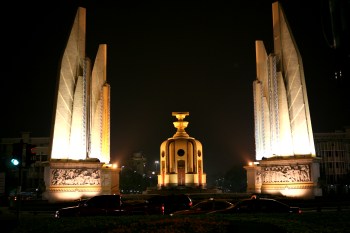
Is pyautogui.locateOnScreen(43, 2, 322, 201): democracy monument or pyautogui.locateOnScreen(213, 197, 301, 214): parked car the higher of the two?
pyautogui.locateOnScreen(43, 2, 322, 201): democracy monument

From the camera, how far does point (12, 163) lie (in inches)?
559

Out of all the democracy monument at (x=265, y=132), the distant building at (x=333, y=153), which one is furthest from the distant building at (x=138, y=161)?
the democracy monument at (x=265, y=132)

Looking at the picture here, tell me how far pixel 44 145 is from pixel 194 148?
1374 inches

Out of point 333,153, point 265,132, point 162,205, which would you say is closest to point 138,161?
point 333,153

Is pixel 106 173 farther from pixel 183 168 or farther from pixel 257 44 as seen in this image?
pixel 257 44

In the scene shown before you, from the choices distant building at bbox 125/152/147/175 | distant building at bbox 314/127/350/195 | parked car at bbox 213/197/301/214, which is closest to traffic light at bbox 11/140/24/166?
parked car at bbox 213/197/301/214

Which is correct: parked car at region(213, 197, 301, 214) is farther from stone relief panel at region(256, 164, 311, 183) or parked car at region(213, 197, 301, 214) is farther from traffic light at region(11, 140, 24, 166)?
stone relief panel at region(256, 164, 311, 183)

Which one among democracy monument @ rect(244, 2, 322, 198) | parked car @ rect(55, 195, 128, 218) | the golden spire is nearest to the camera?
parked car @ rect(55, 195, 128, 218)

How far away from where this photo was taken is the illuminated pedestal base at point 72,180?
2936cm

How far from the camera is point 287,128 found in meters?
31.4

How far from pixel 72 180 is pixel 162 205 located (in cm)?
1310

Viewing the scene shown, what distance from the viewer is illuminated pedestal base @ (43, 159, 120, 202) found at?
29.4m

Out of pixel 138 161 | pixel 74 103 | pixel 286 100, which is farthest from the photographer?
pixel 138 161

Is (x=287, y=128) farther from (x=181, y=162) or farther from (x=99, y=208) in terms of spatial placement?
(x=99, y=208)
